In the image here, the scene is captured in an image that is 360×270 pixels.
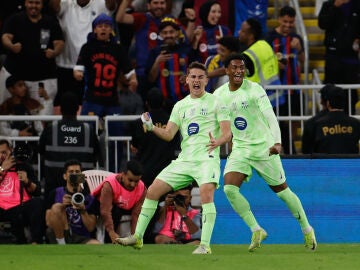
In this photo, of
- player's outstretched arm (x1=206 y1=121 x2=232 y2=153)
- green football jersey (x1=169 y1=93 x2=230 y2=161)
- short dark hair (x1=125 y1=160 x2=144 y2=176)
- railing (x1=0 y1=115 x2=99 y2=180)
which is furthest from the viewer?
railing (x1=0 y1=115 x2=99 y2=180)

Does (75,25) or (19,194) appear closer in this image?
(19,194)

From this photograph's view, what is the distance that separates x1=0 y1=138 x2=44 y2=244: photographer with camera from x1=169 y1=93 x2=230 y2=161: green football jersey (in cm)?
303

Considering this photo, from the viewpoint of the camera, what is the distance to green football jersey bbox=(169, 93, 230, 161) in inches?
626

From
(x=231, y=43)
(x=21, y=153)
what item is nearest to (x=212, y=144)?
(x=21, y=153)

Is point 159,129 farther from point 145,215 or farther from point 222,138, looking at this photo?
point 145,215

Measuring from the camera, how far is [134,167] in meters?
18.2

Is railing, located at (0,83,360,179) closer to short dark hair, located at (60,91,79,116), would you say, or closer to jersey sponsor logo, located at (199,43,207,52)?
short dark hair, located at (60,91,79,116)

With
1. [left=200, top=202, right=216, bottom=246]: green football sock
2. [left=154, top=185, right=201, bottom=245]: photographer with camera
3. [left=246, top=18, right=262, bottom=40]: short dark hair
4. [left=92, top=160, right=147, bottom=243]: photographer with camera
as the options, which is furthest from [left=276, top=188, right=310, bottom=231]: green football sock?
[left=246, top=18, right=262, bottom=40]: short dark hair

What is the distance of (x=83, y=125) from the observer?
62.0ft

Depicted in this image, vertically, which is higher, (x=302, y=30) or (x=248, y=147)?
(x=302, y=30)

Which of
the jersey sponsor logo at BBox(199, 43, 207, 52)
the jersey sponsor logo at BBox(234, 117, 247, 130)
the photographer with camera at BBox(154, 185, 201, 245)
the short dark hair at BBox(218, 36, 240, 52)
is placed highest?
the short dark hair at BBox(218, 36, 240, 52)

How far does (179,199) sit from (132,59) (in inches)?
137

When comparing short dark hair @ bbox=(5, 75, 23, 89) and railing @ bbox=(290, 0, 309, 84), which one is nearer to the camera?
short dark hair @ bbox=(5, 75, 23, 89)

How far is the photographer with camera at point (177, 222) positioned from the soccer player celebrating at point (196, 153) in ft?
8.43
